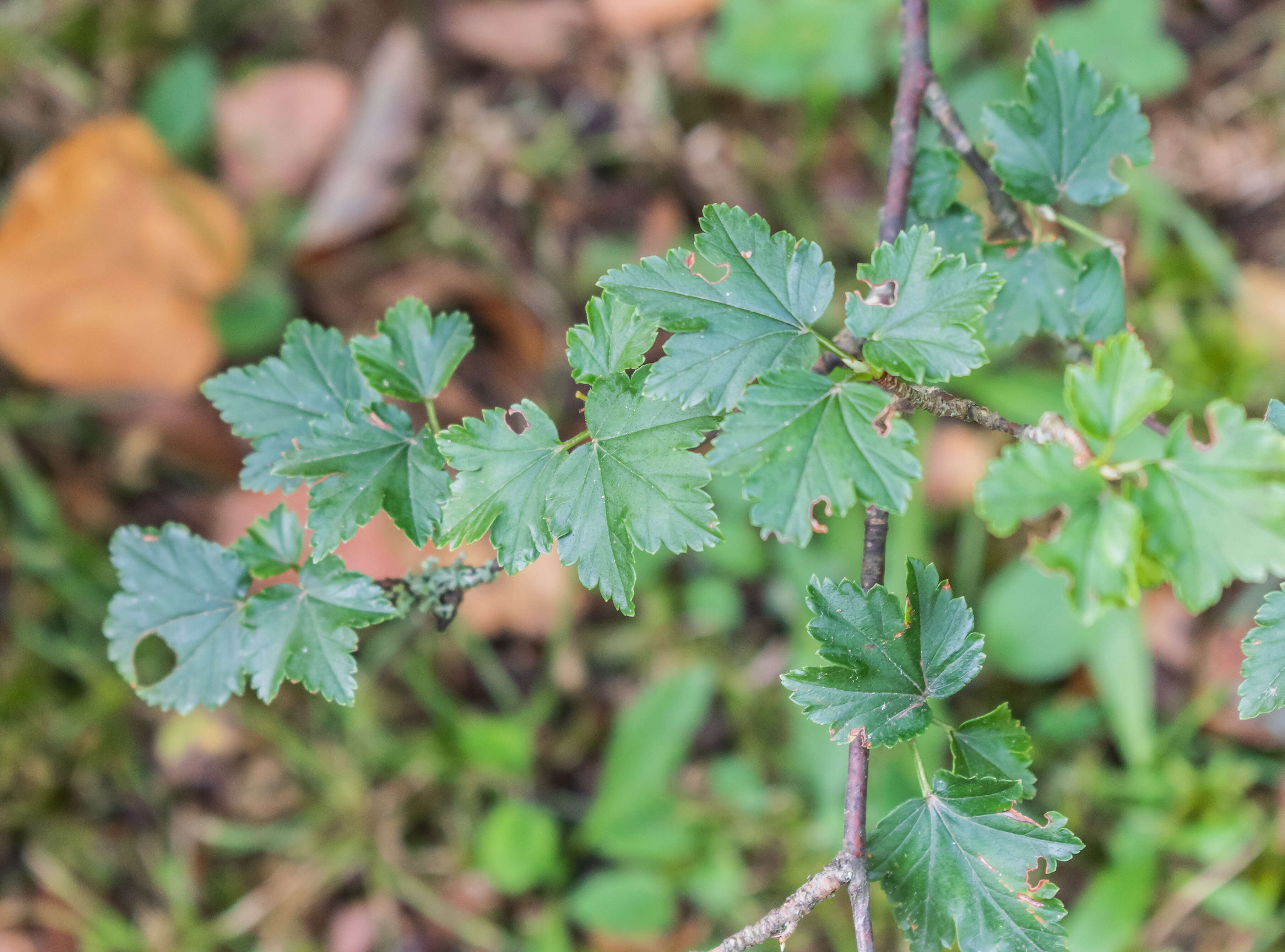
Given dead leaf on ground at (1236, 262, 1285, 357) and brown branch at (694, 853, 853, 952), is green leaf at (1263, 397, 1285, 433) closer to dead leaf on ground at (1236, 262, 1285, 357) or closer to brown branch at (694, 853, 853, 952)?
brown branch at (694, 853, 853, 952)

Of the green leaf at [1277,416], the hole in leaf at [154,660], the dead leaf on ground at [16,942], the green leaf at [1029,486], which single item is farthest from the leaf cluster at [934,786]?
the dead leaf on ground at [16,942]

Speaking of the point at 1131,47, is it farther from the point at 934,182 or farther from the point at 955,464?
the point at 934,182

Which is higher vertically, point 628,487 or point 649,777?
point 628,487

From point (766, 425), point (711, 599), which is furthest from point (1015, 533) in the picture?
point (766, 425)

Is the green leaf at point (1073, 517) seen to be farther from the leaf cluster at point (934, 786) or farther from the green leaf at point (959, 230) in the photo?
the green leaf at point (959, 230)

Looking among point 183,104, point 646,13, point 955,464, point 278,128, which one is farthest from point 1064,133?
point 183,104

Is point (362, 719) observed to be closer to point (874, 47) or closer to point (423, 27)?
point (423, 27)
